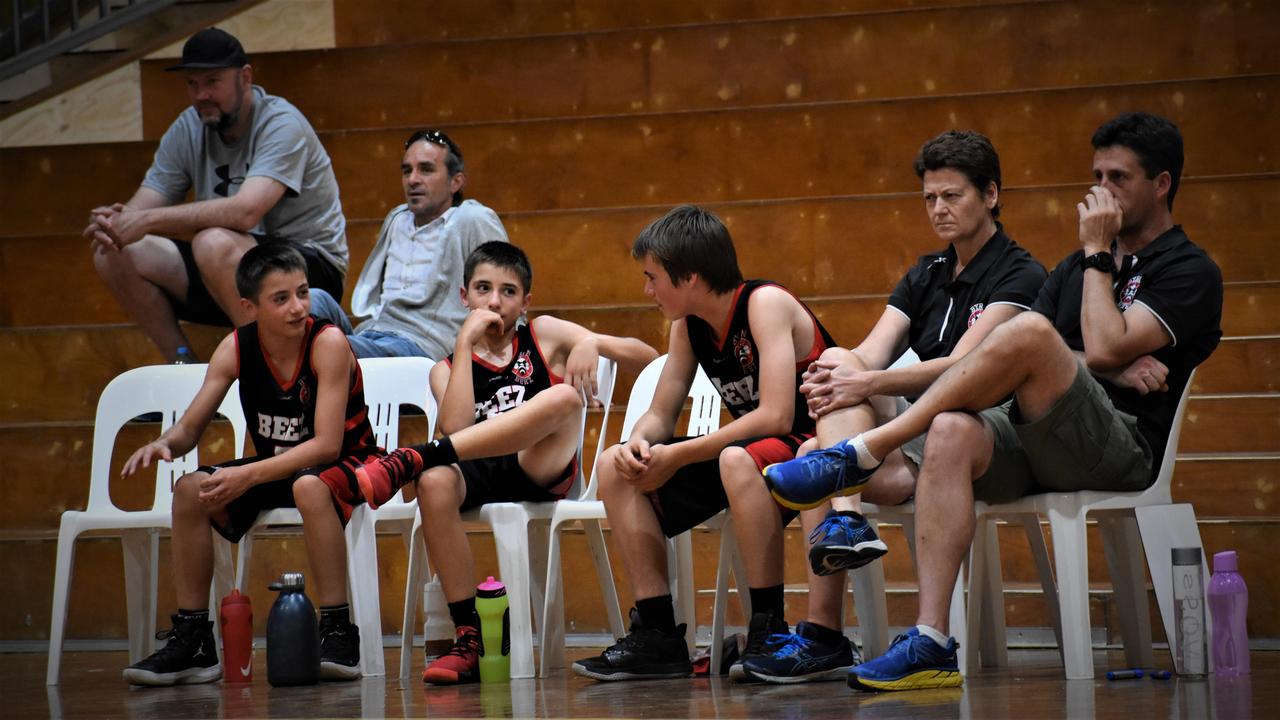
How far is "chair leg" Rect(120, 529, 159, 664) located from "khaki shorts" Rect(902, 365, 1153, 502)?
1.98 m

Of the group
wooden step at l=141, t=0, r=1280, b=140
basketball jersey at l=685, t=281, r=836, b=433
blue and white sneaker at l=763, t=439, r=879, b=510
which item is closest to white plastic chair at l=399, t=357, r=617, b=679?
basketball jersey at l=685, t=281, r=836, b=433

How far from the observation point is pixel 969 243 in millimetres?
3279

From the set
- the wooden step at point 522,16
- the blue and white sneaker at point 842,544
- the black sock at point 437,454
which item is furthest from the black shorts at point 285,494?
the wooden step at point 522,16

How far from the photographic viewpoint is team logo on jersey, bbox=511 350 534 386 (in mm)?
3588

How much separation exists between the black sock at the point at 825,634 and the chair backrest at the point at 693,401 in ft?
2.24

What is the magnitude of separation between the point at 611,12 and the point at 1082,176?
1.88 metres

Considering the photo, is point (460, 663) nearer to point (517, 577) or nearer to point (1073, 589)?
point (517, 577)

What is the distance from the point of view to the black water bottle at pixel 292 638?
320 centimetres

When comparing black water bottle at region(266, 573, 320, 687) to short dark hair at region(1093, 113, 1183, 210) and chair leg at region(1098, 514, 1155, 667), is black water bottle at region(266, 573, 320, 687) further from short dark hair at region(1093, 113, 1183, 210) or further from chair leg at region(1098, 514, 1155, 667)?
short dark hair at region(1093, 113, 1183, 210)

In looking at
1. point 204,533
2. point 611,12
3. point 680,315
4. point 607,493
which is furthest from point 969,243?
point 611,12

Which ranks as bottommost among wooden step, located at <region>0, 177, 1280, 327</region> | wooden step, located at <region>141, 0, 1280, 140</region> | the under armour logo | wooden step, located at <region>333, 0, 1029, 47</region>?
wooden step, located at <region>0, 177, 1280, 327</region>

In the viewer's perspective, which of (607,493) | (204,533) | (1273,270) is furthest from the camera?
(1273,270)

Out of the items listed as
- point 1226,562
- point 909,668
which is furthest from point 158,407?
point 1226,562

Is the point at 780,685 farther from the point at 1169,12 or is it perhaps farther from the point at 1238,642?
the point at 1169,12
